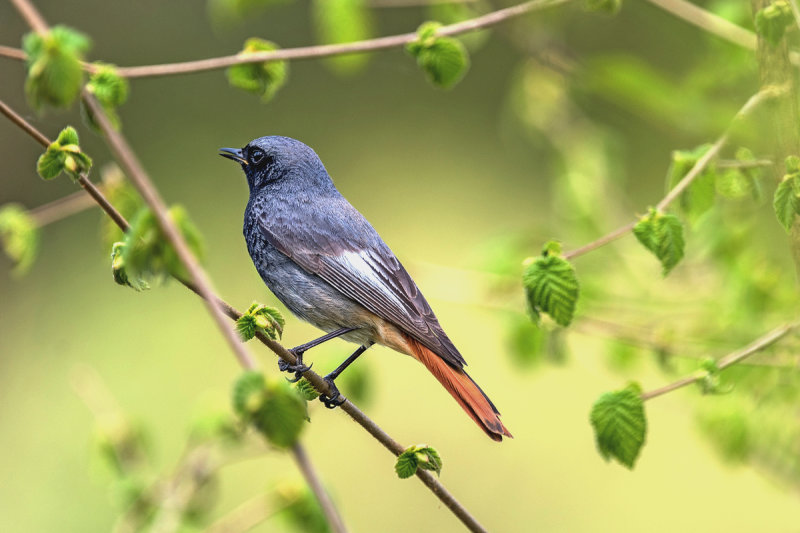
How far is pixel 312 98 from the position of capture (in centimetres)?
988

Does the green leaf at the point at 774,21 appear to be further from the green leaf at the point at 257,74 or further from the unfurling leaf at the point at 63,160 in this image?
the unfurling leaf at the point at 63,160

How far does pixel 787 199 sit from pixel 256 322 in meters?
1.22

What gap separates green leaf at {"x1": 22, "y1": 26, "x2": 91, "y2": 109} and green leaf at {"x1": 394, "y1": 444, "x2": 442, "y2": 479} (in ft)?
3.52

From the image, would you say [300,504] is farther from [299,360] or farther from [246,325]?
[246,325]

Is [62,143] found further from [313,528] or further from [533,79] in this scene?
[533,79]

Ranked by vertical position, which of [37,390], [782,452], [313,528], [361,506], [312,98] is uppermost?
[312,98]

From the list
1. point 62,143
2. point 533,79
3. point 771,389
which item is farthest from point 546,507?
point 62,143

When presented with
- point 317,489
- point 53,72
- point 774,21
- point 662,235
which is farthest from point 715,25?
point 317,489

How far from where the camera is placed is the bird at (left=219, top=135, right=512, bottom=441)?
318 centimetres

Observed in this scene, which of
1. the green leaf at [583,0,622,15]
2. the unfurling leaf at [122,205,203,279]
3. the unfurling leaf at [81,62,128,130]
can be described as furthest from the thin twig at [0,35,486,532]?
the green leaf at [583,0,622,15]

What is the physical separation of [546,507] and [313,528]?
467 cm

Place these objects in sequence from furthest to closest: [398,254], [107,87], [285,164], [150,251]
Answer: [398,254]
[285,164]
[107,87]
[150,251]

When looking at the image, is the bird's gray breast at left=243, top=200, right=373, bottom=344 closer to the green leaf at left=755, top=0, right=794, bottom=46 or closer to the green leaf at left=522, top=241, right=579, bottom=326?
the green leaf at left=522, top=241, right=579, bottom=326

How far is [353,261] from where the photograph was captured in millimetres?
3250
